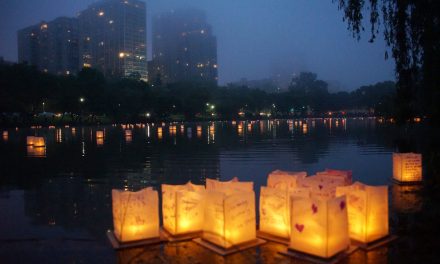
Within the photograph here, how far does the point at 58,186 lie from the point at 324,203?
825 centimetres

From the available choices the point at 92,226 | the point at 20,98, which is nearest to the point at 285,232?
the point at 92,226

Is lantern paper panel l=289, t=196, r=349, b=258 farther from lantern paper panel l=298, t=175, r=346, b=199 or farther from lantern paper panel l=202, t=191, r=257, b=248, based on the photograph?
lantern paper panel l=298, t=175, r=346, b=199

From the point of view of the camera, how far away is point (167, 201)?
6.06 metres

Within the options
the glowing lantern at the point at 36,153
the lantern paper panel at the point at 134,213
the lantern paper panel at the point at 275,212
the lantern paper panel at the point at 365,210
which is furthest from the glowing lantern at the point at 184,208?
the glowing lantern at the point at 36,153

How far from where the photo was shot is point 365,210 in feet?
18.1

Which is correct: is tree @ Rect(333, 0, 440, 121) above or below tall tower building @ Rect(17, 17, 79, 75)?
below

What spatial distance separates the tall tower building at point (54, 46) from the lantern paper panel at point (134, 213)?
14274 cm

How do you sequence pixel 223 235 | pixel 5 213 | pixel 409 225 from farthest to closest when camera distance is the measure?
pixel 5 213, pixel 409 225, pixel 223 235

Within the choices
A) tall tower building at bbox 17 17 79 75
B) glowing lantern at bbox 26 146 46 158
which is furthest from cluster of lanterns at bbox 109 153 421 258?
tall tower building at bbox 17 17 79 75

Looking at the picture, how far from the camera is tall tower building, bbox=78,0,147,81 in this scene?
15975 cm

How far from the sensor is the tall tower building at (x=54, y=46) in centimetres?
13988

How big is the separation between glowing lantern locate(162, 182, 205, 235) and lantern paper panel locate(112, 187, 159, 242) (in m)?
0.30

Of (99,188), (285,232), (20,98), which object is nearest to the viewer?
(285,232)

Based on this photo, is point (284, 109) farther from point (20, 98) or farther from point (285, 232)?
point (285, 232)
